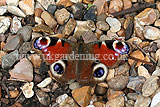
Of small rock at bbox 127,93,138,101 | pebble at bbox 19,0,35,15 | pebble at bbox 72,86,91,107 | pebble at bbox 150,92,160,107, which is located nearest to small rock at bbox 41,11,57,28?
pebble at bbox 19,0,35,15

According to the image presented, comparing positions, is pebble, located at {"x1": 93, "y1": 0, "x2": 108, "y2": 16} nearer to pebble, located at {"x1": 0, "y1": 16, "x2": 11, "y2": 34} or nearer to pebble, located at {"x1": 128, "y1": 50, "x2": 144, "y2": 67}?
pebble, located at {"x1": 128, "y1": 50, "x2": 144, "y2": 67}

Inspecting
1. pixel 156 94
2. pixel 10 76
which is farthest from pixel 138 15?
pixel 10 76

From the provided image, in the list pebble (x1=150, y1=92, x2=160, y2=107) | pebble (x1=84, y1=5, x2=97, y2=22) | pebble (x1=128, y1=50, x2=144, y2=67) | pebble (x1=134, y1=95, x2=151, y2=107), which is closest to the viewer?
pebble (x1=150, y1=92, x2=160, y2=107)

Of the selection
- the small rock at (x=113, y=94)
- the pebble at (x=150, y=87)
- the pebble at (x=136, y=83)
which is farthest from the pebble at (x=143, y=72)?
the small rock at (x=113, y=94)

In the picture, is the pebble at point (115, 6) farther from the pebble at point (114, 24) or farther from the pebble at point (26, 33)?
the pebble at point (26, 33)

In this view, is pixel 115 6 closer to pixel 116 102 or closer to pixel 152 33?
pixel 152 33

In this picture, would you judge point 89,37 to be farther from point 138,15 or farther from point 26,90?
point 26,90

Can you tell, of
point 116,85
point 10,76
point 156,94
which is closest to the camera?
point 156,94
